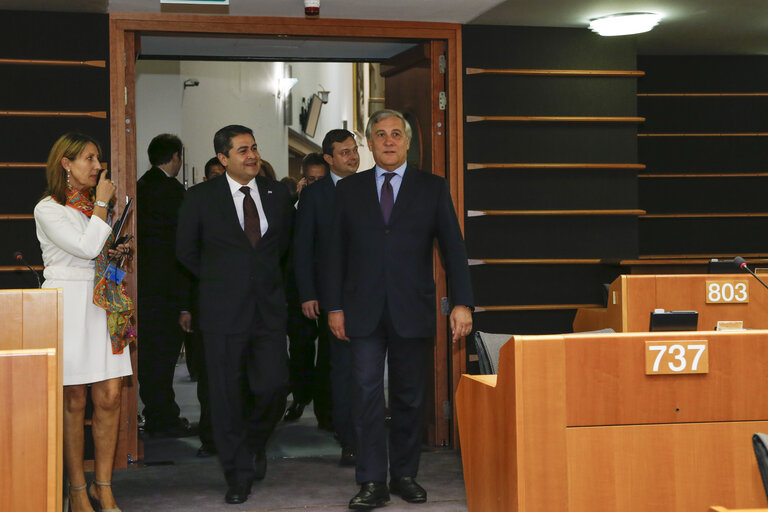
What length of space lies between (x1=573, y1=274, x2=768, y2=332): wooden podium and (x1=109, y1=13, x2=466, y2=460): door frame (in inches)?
62.7

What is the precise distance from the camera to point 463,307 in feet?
12.3

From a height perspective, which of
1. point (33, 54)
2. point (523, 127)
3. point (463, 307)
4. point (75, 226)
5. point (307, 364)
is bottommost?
point (307, 364)

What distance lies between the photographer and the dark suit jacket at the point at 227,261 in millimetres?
3912

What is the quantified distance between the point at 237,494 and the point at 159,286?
6.09 feet

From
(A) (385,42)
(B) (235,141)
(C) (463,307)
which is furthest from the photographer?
(A) (385,42)

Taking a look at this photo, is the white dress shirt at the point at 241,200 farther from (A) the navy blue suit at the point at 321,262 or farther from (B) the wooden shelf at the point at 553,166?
(B) the wooden shelf at the point at 553,166

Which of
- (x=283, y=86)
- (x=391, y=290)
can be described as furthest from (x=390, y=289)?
(x=283, y=86)

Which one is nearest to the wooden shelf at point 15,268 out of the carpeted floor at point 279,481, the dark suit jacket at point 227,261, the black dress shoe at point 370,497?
the dark suit jacket at point 227,261

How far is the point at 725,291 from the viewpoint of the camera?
3.57m

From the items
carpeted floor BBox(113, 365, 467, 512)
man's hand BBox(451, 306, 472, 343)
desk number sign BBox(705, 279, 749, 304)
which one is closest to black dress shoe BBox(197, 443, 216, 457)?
carpeted floor BBox(113, 365, 467, 512)

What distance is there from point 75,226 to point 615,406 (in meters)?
2.23

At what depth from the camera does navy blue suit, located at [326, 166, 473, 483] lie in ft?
12.2

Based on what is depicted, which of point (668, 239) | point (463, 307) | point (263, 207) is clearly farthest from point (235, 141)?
point (668, 239)

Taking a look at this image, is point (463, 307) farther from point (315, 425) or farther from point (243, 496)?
point (315, 425)
